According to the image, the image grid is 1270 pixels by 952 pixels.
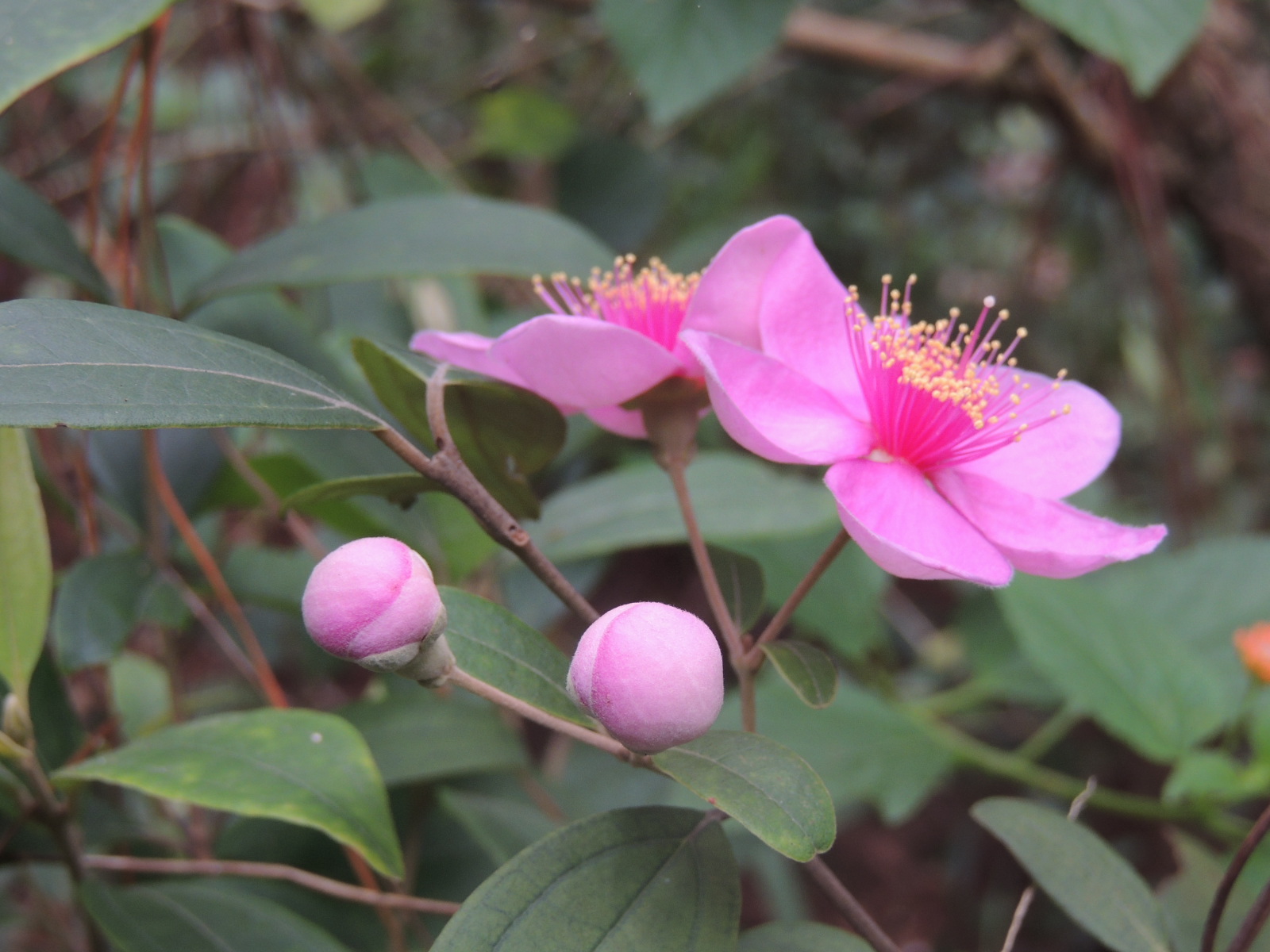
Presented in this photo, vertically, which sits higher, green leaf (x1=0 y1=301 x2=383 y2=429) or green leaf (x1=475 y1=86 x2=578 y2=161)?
green leaf (x1=0 y1=301 x2=383 y2=429)

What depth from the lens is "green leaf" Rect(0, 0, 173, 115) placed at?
0.64 metres

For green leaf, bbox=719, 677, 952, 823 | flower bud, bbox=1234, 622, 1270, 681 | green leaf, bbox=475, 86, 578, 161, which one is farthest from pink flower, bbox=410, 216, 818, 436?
green leaf, bbox=475, 86, 578, 161

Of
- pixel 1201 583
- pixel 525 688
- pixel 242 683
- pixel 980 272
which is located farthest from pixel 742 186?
pixel 525 688

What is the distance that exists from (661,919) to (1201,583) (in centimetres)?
109

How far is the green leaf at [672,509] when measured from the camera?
3.08 ft

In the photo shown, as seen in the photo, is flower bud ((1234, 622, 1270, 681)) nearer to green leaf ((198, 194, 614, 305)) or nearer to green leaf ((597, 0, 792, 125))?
green leaf ((198, 194, 614, 305))

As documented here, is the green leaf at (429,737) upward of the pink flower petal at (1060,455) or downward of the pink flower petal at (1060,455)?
downward

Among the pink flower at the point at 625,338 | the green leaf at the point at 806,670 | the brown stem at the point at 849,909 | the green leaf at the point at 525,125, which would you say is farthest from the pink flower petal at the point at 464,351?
the green leaf at the point at 525,125

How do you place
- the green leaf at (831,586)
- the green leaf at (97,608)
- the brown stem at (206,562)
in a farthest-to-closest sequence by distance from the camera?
1. the green leaf at (831,586)
2. the brown stem at (206,562)
3. the green leaf at (97,608)

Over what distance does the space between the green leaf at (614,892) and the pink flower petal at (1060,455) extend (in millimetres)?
289

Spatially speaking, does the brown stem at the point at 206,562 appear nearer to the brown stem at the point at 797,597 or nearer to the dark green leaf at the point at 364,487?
the dark green leaf at the point at 364,487

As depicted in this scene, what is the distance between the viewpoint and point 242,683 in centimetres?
131

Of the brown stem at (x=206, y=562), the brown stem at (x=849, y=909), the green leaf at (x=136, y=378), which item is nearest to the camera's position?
the green leaf at (x=136, y=378)

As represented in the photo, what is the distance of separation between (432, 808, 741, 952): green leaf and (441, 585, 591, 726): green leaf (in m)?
0.07
